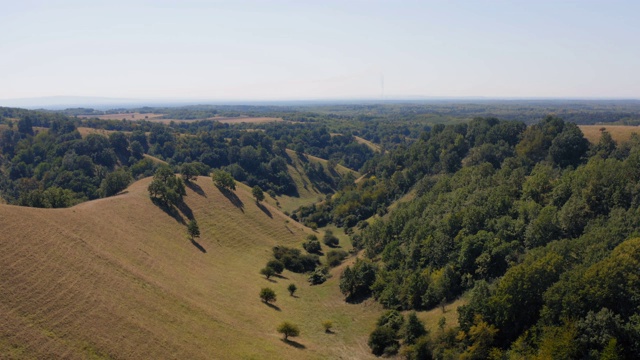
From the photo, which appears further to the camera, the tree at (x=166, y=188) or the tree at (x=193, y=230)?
the tree at (x=166, y=188)

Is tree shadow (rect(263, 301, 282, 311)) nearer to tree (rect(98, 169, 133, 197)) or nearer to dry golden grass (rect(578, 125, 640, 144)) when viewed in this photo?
tree (rect(98, 169, 133, 197))

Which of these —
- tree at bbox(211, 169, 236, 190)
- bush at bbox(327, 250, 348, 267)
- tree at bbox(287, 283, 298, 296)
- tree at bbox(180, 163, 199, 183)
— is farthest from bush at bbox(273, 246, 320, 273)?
tree at bbox(180, 163, 199, 183)

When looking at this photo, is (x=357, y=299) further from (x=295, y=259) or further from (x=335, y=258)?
(x=295, y=259)

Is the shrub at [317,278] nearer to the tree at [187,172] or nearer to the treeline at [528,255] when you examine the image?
the treeline at [528,255]

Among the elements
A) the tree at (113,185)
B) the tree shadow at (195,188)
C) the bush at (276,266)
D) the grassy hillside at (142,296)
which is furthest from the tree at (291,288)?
the tree at (113,185)

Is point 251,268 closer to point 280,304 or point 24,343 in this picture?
point 280,304
